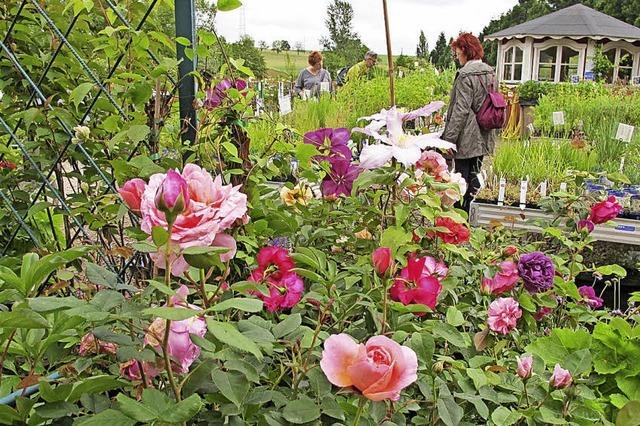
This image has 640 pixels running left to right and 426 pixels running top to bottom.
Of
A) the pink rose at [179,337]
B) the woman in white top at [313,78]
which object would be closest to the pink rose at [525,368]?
the pink rose at [179,337]

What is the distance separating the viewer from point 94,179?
1232 mm

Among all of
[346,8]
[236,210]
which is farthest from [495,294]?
[346,8]

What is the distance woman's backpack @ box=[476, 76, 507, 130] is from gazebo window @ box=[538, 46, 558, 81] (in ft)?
41.8

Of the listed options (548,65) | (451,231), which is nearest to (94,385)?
(451,231)

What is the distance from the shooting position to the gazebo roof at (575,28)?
14741mm

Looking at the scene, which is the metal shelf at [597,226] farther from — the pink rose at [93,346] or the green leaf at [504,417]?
the pink rose at [93,346]

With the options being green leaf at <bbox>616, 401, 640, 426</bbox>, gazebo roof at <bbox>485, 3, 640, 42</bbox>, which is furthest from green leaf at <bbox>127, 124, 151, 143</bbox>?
gazebo roof at <bbox>485, 3, 640, 42</bbox>

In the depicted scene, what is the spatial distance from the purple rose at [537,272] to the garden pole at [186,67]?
0.58m

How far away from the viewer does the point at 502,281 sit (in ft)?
3.23

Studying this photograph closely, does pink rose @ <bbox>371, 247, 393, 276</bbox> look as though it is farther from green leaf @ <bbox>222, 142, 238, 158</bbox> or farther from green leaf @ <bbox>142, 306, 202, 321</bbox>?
green leaf @ <bbox>222, 142, 238, 158</bbox>

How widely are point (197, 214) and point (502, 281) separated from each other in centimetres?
63

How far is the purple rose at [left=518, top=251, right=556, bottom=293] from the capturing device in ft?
3.13

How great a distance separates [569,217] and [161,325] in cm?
109

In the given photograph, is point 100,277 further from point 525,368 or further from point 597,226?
point 597,226
